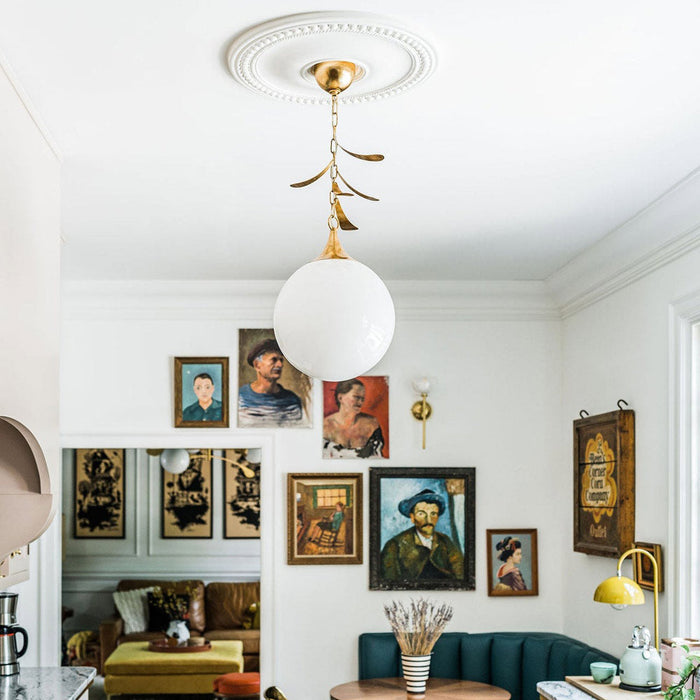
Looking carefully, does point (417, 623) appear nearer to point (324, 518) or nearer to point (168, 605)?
point (324, 518)

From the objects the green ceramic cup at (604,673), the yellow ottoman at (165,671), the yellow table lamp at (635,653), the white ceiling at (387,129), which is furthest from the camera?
the yellow ottoman at (165,671)

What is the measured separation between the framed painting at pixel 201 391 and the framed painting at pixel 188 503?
3.94 m

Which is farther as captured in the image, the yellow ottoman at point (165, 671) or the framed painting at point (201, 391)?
the yellow ottoman at point (165, 671)

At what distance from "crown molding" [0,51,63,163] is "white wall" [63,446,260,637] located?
21.1ft

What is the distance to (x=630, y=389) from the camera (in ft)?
14.6

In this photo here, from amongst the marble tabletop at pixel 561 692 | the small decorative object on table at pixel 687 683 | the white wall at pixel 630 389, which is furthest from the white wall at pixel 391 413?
the small decorative object on table at pixel 687 683

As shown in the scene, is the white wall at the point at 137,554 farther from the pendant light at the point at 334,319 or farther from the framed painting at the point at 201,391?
the pendant light at the point at 334,319

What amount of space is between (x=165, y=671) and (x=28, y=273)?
5517mm

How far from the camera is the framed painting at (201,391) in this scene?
5.42 m

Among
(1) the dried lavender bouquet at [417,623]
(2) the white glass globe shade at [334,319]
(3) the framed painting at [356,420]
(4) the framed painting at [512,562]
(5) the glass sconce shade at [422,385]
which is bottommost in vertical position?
(1) the dried lavender bouquet at [417,623]

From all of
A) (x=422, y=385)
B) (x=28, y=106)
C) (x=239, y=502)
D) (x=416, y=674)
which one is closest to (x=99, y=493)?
(x=239, y=502)

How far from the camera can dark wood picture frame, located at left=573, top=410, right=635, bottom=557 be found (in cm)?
438

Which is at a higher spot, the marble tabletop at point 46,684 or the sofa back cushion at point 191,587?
the marble tabletop at point 46,684

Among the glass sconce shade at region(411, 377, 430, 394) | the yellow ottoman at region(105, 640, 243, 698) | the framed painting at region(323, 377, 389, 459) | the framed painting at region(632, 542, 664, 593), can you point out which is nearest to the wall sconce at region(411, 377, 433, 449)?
the glass sconce shade at region(411, 377, 430, 394)
